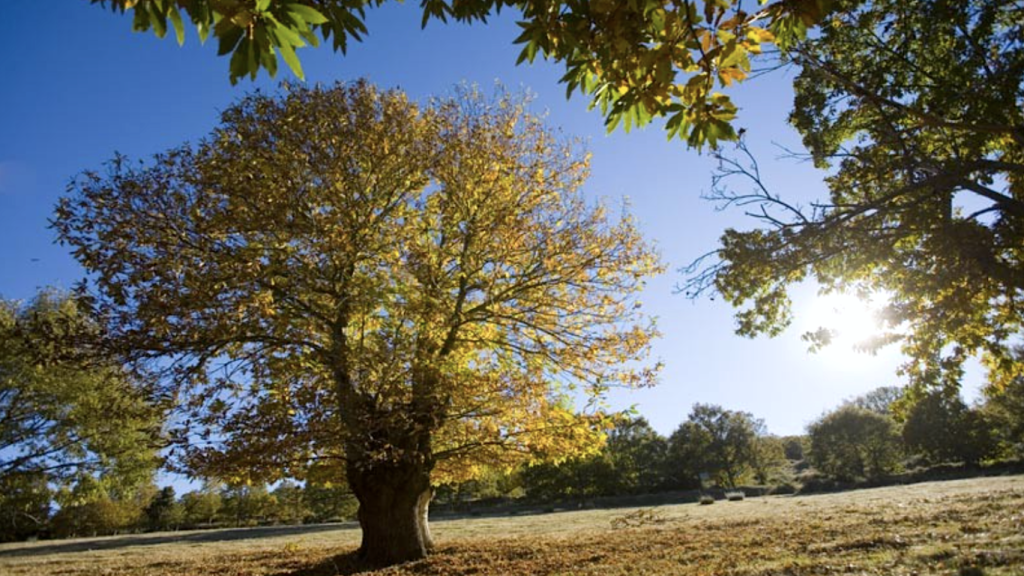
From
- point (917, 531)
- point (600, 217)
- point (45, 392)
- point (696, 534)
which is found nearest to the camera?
point (917, 531)

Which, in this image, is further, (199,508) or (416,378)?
(199,508)

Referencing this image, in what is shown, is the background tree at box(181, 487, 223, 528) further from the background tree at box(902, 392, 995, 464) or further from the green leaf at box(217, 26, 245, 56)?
the background tree at box(902, 392, 995, 464)

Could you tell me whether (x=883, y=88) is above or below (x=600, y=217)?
above

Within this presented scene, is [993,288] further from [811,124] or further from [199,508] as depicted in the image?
[199,508]

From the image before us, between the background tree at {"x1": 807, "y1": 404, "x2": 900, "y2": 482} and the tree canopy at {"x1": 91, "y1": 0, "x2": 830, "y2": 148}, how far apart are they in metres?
69.3

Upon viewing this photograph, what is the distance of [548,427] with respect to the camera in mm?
10688

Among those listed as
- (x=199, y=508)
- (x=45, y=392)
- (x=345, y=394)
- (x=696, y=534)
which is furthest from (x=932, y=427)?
(x=199, y=508)

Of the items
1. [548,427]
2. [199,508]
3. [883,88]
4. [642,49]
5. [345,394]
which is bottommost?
[199,508]

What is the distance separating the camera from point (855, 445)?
6122 centimetres

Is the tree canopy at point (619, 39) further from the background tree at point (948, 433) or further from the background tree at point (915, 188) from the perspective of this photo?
the background tree at point (948, 433)

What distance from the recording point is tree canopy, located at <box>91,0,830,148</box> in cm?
245

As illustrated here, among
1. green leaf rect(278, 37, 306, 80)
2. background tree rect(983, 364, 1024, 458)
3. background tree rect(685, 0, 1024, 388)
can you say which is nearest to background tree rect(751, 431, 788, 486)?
background tree rect(983, 364, 1024, 458)

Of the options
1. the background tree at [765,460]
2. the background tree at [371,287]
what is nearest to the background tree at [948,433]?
the background tree at [765,460]

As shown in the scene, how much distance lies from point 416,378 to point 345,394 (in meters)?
1.39
